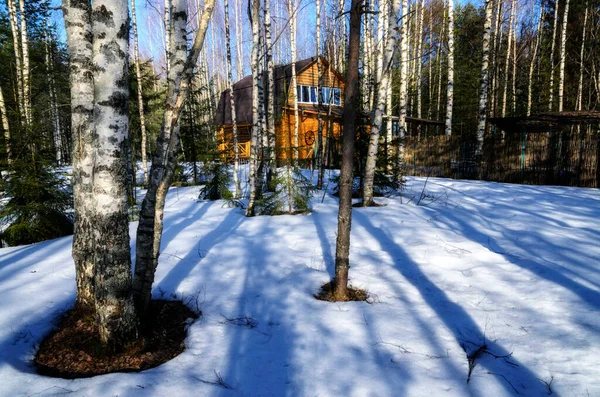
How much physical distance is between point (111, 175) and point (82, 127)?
4.04 ft

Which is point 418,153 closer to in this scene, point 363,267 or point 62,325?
point 363,267

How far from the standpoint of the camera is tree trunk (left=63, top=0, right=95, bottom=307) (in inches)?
136

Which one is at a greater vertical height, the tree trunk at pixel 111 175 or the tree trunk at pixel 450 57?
the tree trunk at pixel 450 57

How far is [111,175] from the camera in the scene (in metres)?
2.72

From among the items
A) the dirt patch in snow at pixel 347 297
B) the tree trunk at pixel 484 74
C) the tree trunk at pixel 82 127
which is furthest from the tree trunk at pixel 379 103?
the tree trunk at pixel 484 74

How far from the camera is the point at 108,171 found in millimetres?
2709

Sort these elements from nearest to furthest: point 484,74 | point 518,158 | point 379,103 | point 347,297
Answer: point 347,297 < point 379,103 < point 484,74 < point 518,158

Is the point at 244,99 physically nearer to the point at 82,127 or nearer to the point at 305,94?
the point at 305,94

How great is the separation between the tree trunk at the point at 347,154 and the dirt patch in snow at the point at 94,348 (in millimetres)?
1838

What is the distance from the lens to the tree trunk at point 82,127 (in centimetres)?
346

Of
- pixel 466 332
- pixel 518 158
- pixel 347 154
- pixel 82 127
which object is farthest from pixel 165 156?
pixel 518 158

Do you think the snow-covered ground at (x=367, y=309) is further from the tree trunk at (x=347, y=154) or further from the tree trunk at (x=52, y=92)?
the tree trunk at (x=52, y=92)

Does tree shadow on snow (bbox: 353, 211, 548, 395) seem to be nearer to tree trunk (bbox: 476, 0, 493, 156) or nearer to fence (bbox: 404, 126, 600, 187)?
tree trunk (bbox: 476, 0, 493, 156)

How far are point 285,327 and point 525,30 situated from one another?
3244cm
